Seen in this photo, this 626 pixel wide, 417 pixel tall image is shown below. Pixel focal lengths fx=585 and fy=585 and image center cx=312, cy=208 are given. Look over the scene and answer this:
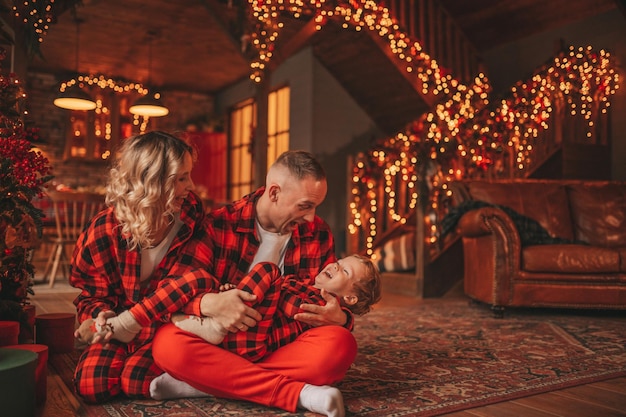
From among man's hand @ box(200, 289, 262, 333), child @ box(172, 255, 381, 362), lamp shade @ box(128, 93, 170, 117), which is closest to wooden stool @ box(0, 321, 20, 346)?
child @ box(172, 255, 381, 362)

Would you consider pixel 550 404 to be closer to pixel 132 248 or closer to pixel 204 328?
pixel 204 328

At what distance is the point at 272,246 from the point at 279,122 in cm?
655

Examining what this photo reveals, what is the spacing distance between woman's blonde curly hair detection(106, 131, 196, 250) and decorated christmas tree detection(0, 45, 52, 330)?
2.45ft

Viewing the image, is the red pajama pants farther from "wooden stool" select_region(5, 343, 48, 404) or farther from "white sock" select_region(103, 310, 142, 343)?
"wooden stool" select_region(5, 343, 48, 404)

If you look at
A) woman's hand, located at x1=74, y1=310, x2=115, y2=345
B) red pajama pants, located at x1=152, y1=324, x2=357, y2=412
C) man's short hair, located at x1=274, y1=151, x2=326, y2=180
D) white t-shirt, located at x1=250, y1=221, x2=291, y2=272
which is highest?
man's short hair, located at x1=274, y1=151, x2=326, y2=180

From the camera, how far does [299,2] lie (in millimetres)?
5508

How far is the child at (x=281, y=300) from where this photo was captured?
1.77 metres

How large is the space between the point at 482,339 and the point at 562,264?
42.0 inches

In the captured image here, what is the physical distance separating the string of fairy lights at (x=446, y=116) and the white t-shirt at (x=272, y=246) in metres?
3.04

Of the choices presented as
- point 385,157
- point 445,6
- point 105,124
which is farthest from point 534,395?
point 105,124

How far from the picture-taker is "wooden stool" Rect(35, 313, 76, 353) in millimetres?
2645

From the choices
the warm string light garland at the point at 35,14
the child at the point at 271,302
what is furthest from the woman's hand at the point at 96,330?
the warm string light garland at the point at 35,14

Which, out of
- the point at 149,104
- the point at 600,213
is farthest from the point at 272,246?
the point at 149,104

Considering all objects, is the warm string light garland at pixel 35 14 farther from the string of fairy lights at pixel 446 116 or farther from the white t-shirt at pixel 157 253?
the string of fairy lights at pixel 446 116
